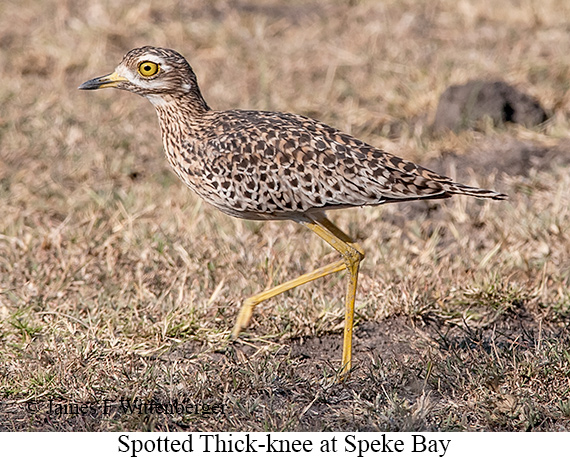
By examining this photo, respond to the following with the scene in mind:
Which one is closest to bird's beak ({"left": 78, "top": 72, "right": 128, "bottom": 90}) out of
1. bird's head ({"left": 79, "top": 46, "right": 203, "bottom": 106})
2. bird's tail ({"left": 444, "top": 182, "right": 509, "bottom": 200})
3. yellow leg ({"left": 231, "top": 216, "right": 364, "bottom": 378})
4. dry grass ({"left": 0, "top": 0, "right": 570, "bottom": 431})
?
bird's head ({"left": 79, "top": 46, "right": 203, "bottom": 106})

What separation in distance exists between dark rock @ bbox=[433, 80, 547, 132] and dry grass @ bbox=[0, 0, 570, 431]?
0.17m

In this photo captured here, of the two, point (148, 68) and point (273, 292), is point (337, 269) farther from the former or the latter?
point (148, 68)

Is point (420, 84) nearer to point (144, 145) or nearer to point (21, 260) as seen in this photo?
point (144, 145)

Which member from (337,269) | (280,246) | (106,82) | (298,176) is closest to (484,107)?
(280,246)

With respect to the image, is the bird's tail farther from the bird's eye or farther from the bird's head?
the bird's eye

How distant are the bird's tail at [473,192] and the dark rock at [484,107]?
319 centimetres

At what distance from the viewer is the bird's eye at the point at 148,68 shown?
4.89m

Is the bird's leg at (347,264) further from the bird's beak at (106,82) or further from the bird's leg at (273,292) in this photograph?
the bird's beak at (106,82)

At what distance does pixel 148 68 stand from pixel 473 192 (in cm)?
182

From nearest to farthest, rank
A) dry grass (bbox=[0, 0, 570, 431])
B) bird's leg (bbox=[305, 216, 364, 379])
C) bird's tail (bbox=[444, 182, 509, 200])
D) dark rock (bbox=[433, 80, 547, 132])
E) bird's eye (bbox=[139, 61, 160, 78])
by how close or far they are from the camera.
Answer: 1. dry grass (bbox=[0, 0, 570, 431])
2. bird's tail (bbox=[444, 182, 509, 200])
3. bird's leg (bbox=[305, 216, 364, 379])
4. bird's eye (bbox=[139, 61, 160, 78])
5. dark rock (bbox=[433, 80, 547, 132])

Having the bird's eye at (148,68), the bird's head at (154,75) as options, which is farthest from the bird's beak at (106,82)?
the bird's eye at (148,68)

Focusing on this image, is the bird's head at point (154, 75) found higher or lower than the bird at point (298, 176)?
higher

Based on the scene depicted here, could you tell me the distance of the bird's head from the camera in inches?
193

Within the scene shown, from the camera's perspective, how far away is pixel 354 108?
8141 millimetres
